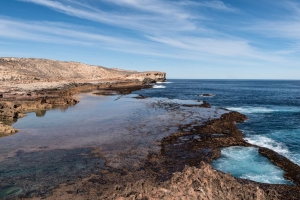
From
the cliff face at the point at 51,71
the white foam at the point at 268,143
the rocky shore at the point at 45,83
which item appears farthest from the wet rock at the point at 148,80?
the white foam at the point at 268,143

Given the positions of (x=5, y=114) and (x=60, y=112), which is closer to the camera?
(x=5, y=114)

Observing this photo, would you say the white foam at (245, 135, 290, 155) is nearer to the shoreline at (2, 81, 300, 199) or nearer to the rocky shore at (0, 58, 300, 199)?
the shoreline at (2, 81, 300, 199)

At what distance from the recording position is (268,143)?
2416 cm

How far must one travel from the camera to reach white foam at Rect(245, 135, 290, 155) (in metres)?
22.0

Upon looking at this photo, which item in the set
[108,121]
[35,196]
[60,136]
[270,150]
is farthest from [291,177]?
[108,121]

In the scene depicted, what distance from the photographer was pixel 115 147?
838 inches

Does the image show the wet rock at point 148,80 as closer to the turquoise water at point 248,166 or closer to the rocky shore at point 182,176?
the rocky shore at point 182,176

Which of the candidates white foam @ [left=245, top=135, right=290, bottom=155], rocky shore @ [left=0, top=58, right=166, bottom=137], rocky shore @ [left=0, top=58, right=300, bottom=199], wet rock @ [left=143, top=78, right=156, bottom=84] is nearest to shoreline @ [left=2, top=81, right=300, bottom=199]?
rocky shore @ [left=0, top=58, right=300, bottom=199]

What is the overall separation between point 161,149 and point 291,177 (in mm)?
9788

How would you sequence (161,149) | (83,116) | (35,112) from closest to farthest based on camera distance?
1. (161,149)
2. (83,116)
3. (35,112)

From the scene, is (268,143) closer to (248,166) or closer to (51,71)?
(248,166)

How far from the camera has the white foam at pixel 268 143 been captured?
21983 mm

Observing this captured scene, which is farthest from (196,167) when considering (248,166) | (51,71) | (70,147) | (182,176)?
(51,71)

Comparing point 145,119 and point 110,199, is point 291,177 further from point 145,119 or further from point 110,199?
point 145,119
